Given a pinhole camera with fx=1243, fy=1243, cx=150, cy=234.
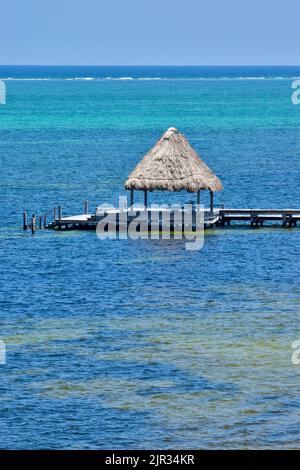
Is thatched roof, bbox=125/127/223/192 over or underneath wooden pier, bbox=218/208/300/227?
over

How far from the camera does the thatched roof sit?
232ft

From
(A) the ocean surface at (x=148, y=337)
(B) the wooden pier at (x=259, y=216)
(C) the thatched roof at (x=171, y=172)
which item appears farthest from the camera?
(B) the wooden pier at (x=259, y=216)

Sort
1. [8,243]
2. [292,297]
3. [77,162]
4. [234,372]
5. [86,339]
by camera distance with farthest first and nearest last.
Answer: [77,162] < [8,243] < [292,297] < [86,339] < [234,372]

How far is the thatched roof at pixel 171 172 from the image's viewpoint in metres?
70.7

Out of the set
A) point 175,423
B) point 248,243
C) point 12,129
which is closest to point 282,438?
point 175,423

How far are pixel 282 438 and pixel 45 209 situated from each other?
4837 centimetres

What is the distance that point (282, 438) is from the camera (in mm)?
36156

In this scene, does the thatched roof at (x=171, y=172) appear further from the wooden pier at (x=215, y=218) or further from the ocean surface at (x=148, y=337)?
the ocean surface at (x=148, y=337)

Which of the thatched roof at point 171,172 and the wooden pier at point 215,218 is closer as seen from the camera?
the thatched roof at point 171,172

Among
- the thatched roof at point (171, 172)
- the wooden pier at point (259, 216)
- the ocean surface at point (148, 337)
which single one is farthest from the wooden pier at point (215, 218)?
the thatched roof at point (171, 172)

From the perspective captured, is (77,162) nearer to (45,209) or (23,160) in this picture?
(23,160)

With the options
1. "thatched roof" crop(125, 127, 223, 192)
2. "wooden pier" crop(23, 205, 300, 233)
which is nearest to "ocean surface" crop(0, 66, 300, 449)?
"wooden pier" crop(23, 205, 300, 233)

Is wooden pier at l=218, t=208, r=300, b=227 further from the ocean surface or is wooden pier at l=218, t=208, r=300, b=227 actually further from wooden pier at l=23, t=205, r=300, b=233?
the ocean surface

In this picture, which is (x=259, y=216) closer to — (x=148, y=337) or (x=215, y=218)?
(x=215, y=218)
